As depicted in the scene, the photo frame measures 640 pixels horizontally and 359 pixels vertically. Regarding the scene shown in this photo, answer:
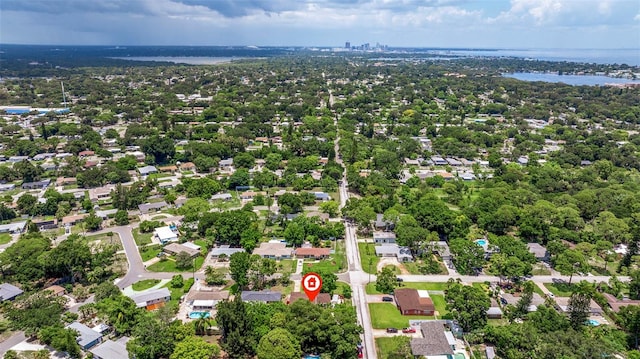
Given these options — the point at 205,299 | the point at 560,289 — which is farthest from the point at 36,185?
the point at 560,289

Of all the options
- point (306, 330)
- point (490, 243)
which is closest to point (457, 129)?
point (490, 243)

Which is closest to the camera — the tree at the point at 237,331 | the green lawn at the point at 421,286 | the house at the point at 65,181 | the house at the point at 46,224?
the tree at the point at 237,331

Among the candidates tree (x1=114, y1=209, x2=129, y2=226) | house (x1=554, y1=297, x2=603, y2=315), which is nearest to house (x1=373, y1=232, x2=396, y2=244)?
house (x1=554, y1=297, x2=603, y2=315)

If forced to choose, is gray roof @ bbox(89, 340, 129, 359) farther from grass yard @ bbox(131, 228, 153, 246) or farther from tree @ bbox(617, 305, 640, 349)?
tree @ bbox(617, 305, 640, 349)

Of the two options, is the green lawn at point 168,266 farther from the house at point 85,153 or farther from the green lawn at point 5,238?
the house at point 85,153

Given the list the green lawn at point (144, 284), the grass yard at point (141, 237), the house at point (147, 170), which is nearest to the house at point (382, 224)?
the green lawn at point (144, 284)

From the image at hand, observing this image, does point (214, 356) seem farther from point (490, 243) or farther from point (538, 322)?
point (490, 243)
